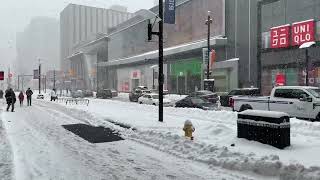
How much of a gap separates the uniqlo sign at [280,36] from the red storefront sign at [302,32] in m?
0.77

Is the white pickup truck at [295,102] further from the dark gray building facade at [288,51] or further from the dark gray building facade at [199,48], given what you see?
the dark gray building facade at [199,48]

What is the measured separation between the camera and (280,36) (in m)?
42.6

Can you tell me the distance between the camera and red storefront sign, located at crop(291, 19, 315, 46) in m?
38.5

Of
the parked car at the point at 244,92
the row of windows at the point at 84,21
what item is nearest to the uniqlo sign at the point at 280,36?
the parked car at the point at 244,92

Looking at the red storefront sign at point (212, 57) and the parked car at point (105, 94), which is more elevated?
the red storefront sign at point (212, 57)

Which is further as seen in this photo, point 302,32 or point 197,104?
point 302,32

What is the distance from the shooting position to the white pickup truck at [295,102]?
1780 cm

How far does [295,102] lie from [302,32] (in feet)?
77.1

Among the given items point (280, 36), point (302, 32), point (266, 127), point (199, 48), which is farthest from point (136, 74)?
point (266, 127)

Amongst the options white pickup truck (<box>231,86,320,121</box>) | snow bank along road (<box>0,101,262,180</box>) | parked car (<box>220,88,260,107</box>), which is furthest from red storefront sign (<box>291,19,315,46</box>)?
snow bank along road (<box>0,101,262,180</box>)

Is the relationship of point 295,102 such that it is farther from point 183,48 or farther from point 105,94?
point 105,94

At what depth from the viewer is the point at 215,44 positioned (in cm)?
5316

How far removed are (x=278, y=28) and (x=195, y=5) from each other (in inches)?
875

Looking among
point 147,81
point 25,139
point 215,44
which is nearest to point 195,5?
point 215,44
